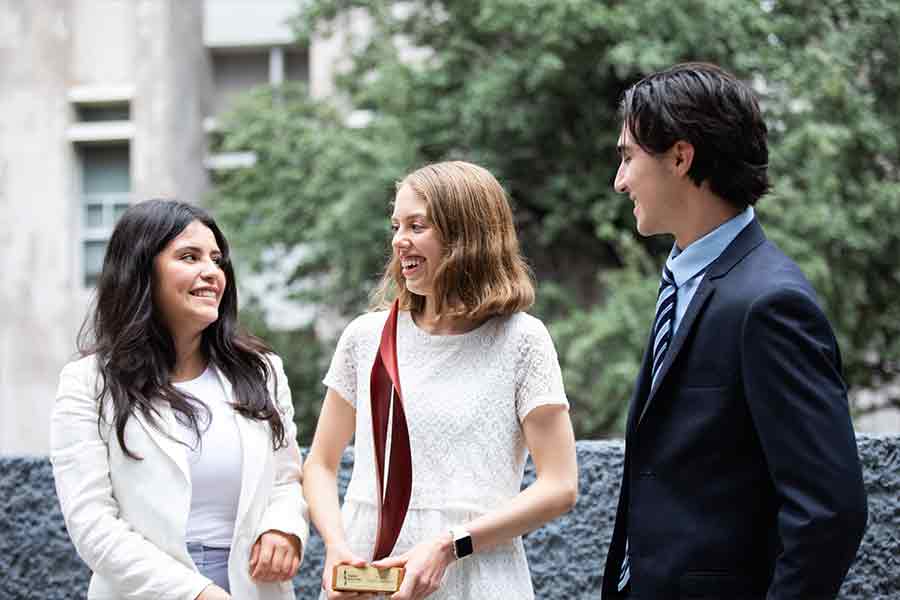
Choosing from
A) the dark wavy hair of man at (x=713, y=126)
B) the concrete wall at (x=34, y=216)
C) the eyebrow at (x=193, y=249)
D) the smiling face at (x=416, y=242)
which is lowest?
the concrete wall at (x=34, y=216)

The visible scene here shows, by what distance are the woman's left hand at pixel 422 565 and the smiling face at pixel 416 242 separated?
0.65 metres

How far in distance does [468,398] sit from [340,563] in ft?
1.65

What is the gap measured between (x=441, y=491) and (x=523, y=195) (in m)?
11.0

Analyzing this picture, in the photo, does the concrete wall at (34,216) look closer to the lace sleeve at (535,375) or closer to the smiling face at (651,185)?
the lace sleeve at (535,375)

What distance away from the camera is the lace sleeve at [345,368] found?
10.7 ft

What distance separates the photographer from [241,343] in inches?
140

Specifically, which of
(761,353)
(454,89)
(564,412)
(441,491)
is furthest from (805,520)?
(454,89)

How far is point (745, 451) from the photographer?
2504 mm

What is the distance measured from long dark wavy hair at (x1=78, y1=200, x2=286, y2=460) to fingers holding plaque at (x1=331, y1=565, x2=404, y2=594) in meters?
0.64

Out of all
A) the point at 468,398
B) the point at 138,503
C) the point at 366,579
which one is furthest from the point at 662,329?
the point at 138,503

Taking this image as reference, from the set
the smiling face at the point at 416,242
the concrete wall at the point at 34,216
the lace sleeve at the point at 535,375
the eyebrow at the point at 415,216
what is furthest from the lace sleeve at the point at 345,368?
the concrete wall at the point at 34,216

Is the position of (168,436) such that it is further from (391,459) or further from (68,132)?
(68,132)

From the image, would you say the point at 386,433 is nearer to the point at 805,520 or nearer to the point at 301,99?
the point at 805,520

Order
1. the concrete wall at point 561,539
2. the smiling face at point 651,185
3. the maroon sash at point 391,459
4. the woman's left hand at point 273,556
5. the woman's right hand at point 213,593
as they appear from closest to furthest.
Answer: the smiling face at point 651,185 → the maroon sash at point 391,459 → the woman's right hand at point 213,593 → the woman's left hand at point 273,556 → the concrete wall at point 561,539
